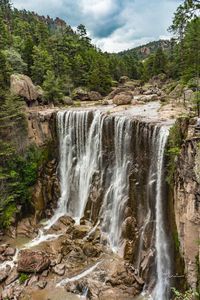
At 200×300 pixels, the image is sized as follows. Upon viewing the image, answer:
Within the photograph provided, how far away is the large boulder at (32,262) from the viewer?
720 inches

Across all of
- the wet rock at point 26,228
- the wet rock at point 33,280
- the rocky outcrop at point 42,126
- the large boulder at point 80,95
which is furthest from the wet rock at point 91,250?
the large boulder at point 80,95

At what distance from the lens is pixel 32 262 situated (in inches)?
731

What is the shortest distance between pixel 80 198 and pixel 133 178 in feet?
22.3

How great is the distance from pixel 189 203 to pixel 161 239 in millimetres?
3514

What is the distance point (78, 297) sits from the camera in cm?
1630

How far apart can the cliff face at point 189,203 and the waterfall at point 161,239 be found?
1.68 meters

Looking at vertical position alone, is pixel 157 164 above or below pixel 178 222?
above

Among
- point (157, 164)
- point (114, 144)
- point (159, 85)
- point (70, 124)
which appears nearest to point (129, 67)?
point (159, 85)

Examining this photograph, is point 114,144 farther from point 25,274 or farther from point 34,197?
point 25,274

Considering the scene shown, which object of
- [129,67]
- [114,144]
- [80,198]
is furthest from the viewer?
[129,67]

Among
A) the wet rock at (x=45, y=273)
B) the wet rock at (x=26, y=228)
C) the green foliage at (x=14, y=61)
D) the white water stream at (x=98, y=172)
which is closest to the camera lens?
the white water stream at (x=98, y=172)

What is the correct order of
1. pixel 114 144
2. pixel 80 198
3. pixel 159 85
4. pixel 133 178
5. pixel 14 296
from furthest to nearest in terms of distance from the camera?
pixel 159 85, pixel 80 198, pixel 114 144, pixel 133 178, pixel 14 296

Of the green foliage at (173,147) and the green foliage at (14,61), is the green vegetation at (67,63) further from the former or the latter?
the green foliage at (173,147)

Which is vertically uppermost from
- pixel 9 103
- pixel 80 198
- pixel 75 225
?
pixel 9 103
